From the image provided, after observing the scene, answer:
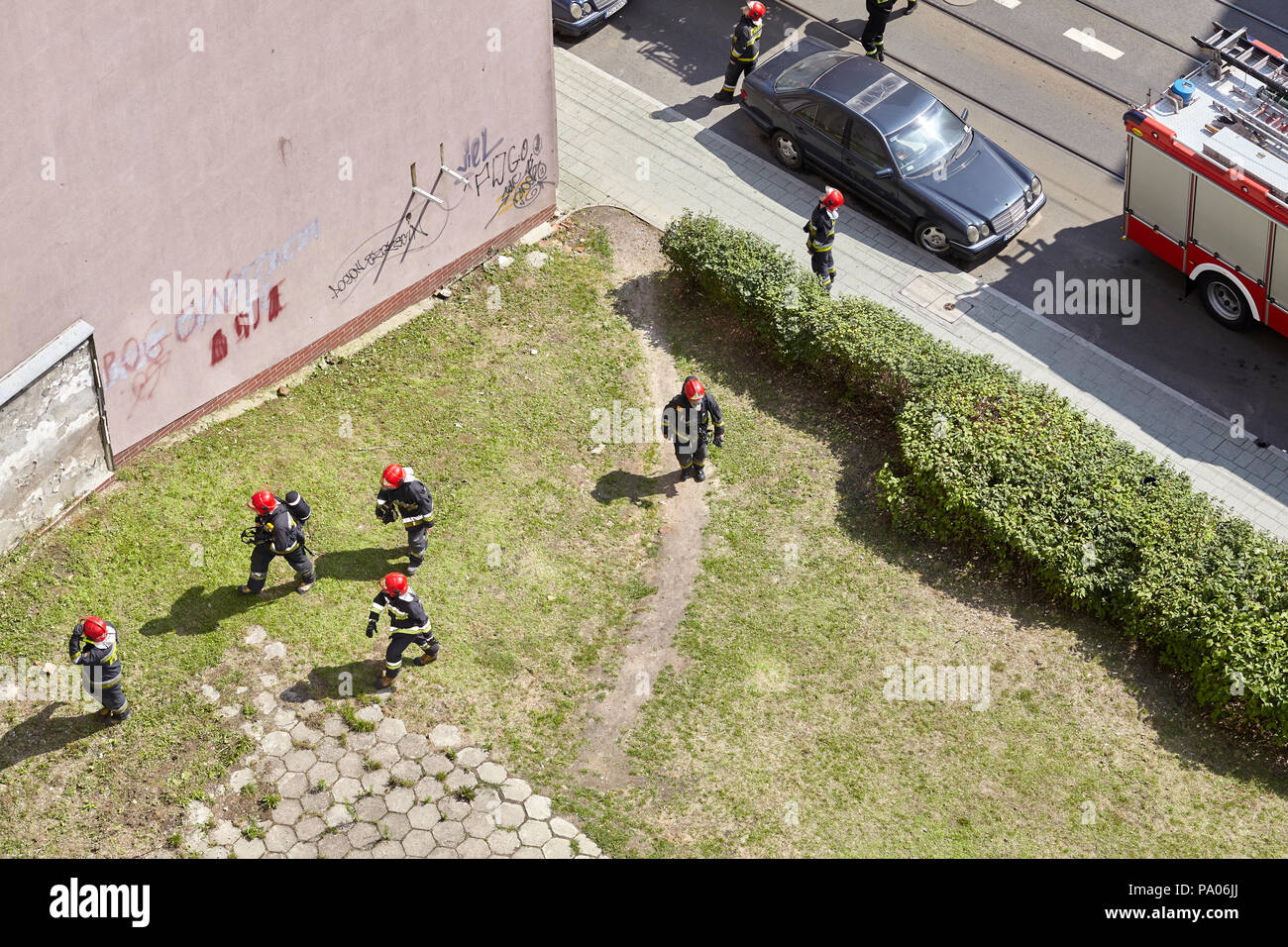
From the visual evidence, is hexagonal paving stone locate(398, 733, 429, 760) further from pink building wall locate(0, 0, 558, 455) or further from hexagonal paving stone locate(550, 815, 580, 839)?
pink building wall locate(0, 0, 558, 455)

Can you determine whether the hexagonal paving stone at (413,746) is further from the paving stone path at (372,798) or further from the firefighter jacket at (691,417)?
the firefighter jacket at (691,417)

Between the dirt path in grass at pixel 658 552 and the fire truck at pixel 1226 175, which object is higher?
the fire truck at pixel 1226 175

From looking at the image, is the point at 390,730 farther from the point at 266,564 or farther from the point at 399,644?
the point at 266,564

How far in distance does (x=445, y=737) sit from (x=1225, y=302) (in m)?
11.3

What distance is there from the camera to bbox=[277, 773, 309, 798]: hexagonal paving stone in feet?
38.8

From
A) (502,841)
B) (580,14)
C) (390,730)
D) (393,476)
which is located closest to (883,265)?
(580,14)

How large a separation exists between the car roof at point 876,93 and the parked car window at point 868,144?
0.11 meters

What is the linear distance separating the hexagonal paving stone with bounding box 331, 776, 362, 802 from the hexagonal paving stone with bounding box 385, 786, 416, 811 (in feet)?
0.88

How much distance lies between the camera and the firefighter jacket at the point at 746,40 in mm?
19625

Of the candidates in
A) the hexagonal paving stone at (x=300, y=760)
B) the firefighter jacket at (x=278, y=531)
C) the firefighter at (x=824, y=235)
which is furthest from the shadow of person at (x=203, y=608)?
the firefighter at (x=824, y=235)

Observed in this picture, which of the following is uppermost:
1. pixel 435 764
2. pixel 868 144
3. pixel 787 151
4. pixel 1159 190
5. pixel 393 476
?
pixel 868 144

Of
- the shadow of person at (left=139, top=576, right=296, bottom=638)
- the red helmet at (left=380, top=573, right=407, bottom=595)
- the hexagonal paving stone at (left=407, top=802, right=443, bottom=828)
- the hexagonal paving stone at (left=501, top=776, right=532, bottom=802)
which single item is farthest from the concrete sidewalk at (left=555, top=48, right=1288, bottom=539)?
the hexagonal paving stone at (left=407, top=802, right=443, bottom=828)

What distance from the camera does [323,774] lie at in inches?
471

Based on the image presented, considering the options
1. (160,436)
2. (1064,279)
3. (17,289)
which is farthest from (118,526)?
(1064,279)
